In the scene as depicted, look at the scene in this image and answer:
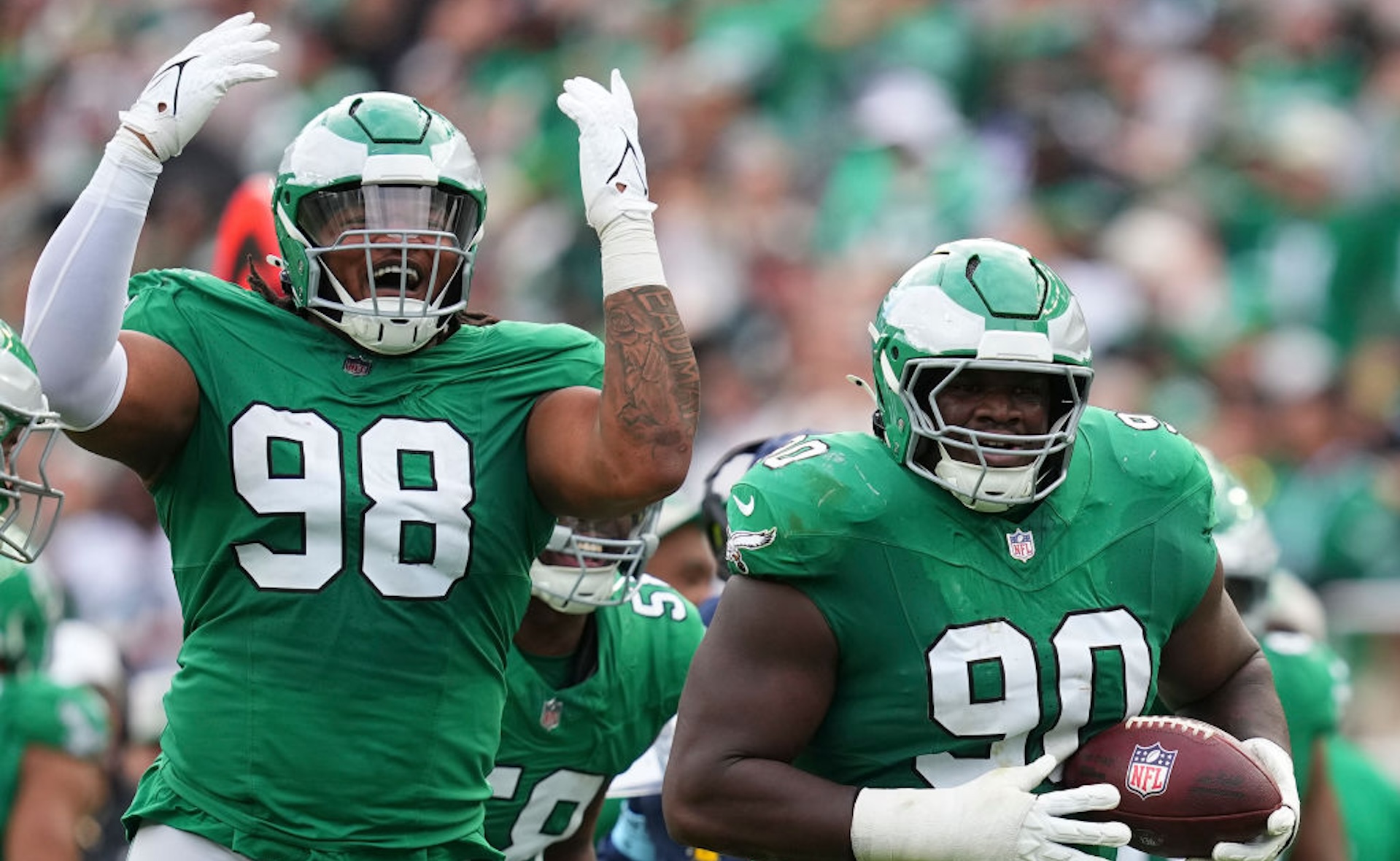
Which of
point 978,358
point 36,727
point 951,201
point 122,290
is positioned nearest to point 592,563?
point 978,358

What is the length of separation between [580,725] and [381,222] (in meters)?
1.44

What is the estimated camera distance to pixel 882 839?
10.4 feet

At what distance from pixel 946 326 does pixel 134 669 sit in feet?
20.3

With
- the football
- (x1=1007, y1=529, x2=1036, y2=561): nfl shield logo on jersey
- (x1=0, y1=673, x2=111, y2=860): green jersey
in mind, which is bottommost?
(x1=0, y1=673, x2=111, y2=860): green jersey

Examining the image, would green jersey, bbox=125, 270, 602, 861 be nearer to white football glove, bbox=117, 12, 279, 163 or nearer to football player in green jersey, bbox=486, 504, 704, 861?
white football glove, bbox=117, 12, 279, 163

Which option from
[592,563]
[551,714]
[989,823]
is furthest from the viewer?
[551,714]

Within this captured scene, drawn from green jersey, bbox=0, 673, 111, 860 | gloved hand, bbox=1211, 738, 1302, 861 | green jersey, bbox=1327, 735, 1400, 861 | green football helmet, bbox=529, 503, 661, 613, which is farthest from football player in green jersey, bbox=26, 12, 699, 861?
green jersey, bbox=1327, 735, 1400, 861

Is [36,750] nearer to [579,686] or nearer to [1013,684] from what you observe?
[579,686]

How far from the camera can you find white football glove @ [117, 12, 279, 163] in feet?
10.9

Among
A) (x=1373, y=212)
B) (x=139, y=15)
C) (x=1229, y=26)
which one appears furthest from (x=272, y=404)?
(x=139, y=15)

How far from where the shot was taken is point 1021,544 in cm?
338

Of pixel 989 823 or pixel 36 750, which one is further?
pixel 36 750

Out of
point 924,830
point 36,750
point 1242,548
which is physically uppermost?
point 924,830

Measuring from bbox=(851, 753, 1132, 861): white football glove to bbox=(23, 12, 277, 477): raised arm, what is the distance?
126 centimetres
